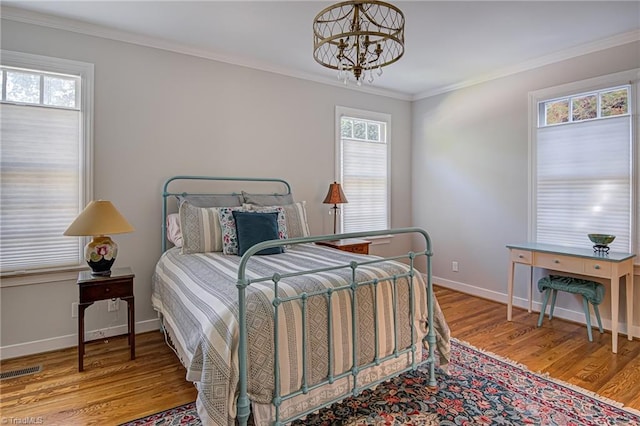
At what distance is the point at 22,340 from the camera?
279 centimetres

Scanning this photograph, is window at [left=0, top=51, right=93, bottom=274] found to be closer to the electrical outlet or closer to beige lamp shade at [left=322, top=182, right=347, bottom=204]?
the electrical outlet

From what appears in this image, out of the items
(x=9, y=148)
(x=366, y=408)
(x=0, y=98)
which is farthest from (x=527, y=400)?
(x=0, y=98)

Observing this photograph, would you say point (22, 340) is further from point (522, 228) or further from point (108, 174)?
point (522, 228)

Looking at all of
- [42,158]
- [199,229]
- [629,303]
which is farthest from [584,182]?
[42,158]

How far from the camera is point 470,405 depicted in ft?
6.94

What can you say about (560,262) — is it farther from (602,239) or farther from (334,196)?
(334,196)

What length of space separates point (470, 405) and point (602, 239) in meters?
2.02

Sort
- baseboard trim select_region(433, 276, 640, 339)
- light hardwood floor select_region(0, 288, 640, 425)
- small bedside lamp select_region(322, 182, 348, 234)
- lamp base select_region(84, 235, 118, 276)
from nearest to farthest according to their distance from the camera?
light hardwood floor select_region(0, 288, 640, 425) < lamp base select_region(84, 235, 118, 276) < baseboard trim select_region(433, 276, 640, 339) < small bedside lamp select_region(322, 182, 348, 234)

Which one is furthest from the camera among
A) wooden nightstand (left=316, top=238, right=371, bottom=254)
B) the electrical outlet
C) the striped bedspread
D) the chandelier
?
wooden nightstand (left=316, top=238, right=371, bottom=254)

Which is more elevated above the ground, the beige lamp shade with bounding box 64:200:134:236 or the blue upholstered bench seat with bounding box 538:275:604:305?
the beige lamp shade with bounding box 64:200:134:236

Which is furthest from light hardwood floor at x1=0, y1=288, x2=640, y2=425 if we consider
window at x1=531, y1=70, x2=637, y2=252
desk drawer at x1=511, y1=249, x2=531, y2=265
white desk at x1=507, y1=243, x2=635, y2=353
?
window at x1=531, y1=70, x2=637, y2=252

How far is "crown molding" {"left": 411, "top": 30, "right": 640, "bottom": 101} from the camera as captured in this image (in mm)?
3129

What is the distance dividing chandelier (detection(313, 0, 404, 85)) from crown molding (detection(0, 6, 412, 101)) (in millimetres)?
525

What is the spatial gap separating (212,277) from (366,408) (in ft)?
3.95
